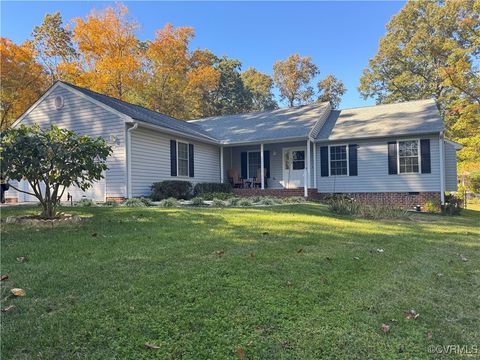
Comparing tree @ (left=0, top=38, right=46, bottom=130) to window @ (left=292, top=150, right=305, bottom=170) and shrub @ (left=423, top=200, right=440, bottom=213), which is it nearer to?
window @ (left=292, top=150, right=305, bottom=170)

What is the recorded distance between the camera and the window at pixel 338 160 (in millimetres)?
15648

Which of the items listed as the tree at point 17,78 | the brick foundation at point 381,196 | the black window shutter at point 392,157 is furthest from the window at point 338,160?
the tree at point 17,78

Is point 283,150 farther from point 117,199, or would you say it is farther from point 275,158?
point 117,199

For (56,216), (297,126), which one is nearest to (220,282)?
(56,216)

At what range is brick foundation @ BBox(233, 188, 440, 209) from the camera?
553 inches

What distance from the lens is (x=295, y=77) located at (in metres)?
39.7

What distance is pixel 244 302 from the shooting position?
10.7 ft

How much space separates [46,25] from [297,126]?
20378mm

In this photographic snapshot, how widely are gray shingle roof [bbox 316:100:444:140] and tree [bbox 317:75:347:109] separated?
2300cm

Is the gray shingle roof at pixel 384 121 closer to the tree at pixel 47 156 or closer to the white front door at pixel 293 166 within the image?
the white front door at pixel 293 166

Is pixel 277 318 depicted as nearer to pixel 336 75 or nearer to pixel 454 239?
pixel 454 239

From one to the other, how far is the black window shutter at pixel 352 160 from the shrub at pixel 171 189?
23.0ft

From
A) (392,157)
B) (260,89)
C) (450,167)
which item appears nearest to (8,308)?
(392,157)

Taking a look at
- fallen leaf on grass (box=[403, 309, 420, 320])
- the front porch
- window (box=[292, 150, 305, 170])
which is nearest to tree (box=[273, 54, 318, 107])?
the front porch
